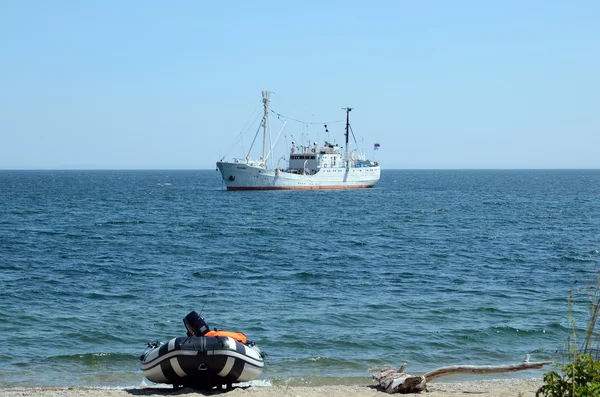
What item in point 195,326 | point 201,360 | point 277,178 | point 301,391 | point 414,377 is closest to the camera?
point 201,360

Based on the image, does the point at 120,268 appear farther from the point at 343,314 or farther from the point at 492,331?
the point at 492,331

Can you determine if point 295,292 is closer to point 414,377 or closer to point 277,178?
point 414,377

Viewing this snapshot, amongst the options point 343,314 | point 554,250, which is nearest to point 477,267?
point 554,250

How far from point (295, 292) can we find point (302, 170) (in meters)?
68.8

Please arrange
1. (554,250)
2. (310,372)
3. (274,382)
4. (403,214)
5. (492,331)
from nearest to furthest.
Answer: (274,382) → (310,372) → (492,331) → (554,250) → (403,214)

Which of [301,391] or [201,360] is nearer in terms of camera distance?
[201,360]

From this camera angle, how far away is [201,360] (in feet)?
33.5

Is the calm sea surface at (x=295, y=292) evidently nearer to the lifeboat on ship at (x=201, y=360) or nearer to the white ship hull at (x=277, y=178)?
the lifeboat on ship at (x=201, y=360)

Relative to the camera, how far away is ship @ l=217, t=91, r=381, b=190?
83.6m

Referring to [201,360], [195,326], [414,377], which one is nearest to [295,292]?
[195,326]

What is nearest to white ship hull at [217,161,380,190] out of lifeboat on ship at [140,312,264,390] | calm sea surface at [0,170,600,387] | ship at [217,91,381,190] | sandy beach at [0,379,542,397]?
ship at [217,91,381,190]

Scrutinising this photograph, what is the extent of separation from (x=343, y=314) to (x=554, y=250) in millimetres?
18756

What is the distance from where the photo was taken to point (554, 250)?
32812 millimetres

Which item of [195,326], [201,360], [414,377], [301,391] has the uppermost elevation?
[195,326]
